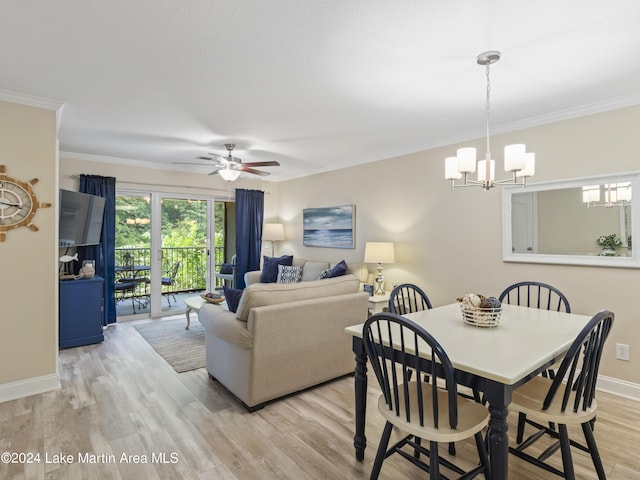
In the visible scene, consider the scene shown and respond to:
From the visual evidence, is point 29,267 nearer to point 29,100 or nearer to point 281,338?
point 29,100

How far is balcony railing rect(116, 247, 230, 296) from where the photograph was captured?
18.1ft

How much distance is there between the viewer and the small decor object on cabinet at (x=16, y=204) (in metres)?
2.88

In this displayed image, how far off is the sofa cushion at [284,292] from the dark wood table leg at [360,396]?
88 centimetres

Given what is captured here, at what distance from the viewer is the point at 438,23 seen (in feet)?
6.31

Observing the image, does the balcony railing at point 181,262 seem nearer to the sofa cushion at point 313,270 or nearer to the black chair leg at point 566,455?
the sofa cushion at point 313,270

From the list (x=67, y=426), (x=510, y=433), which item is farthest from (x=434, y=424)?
(x=67, y=426)

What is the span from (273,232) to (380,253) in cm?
271

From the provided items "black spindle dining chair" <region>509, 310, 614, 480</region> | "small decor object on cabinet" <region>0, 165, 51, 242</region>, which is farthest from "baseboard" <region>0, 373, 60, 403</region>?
"black spindle dining chair" <region>509, 310, 614, 480</region>

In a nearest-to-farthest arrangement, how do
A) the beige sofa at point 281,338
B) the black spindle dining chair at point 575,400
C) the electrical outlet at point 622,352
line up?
1. the black spindle dining chair at point 575,400
2. the beige sofa at point 281,338
3. the electrical outlet at point 622,352

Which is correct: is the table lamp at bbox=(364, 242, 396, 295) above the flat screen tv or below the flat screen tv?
below

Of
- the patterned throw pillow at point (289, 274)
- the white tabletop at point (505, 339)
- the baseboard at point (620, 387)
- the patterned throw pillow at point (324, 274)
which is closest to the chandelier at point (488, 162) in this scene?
the white tabletop at point (505, 339)

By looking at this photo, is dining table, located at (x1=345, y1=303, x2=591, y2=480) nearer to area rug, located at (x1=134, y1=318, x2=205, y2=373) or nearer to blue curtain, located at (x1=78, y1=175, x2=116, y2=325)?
area rug, located at (x1=134, y1=318, x2=205, y2=373)

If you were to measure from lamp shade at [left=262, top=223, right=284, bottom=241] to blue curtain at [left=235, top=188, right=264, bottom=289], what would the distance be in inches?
4.9

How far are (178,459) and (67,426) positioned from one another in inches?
38.9
